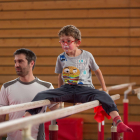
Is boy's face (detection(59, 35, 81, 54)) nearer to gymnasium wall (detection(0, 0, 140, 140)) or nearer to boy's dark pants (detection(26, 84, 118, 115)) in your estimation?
boy's dark pants (detection(26, 84, 118, 115))

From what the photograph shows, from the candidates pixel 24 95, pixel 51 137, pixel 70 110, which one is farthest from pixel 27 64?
pixel 70 110

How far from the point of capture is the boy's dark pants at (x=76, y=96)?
1755 mm

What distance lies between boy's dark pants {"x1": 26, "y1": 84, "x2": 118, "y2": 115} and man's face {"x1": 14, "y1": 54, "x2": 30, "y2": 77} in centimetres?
43

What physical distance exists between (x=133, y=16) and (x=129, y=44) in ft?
1.73

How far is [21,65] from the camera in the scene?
224 centimetres

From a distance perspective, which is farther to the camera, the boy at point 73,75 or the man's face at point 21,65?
the man's face at point 21,65

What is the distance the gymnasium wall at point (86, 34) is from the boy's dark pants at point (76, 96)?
2676mm

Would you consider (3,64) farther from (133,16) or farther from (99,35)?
→ (133,16)

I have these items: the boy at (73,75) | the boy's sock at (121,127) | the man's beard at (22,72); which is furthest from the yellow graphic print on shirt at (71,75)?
the boy's sock at (121,127)

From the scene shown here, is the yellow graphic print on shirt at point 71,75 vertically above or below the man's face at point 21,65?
below

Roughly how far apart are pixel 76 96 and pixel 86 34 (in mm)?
2829

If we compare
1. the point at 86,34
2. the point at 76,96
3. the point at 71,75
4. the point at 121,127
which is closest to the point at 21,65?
the point at 71,75

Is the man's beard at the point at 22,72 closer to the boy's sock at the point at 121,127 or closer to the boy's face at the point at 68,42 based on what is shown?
the boy's face at the point at 68,42

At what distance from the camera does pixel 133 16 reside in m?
4.54
